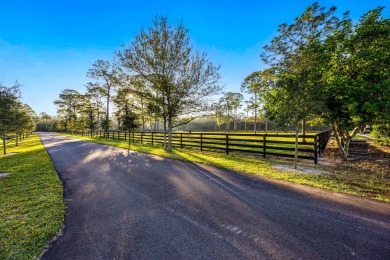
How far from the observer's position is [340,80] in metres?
8.75

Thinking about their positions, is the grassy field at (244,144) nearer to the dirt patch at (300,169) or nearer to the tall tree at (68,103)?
the dirt patch at (300,169)

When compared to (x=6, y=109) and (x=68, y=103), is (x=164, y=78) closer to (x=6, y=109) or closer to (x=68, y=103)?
(x=6, y=109)

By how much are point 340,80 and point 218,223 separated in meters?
9.77

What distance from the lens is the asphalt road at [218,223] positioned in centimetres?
245

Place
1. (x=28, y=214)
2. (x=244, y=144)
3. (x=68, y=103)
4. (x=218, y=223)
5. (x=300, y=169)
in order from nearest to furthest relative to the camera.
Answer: (x=218, y=223) → (x=28, y=214) → (x=300, y=169) → (x=244, y=144) → (x=68, y=103)

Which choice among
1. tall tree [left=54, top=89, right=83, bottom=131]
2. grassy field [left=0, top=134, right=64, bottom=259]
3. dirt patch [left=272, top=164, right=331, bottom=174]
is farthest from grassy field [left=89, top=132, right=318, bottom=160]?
tall tree [left=54, top=89, right=83, bottom=131]

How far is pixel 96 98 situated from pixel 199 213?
106ft

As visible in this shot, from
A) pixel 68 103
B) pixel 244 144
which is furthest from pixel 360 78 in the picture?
pixel 68 103

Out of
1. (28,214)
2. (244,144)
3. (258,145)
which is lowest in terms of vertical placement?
(28,214)

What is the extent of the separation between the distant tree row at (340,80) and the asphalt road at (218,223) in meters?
3.78

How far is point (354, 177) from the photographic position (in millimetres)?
5926

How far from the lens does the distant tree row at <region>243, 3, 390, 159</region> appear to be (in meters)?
7.00

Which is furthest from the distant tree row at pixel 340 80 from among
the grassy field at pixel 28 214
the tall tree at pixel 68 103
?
the tall tree at pixel 68 103

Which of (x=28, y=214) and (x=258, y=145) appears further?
(x=258, y=145)
